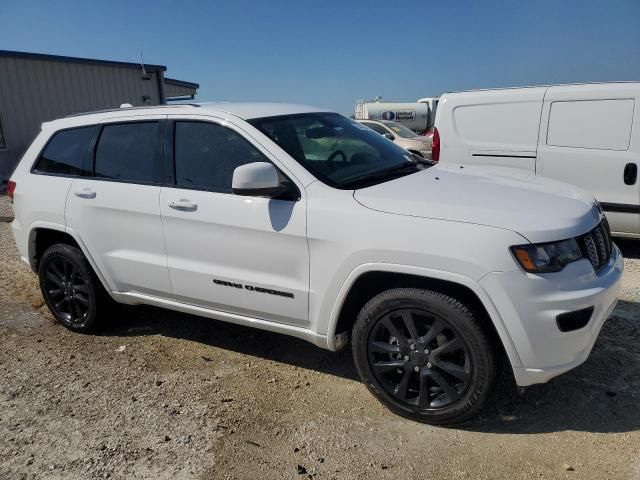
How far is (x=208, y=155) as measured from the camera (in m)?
3.46

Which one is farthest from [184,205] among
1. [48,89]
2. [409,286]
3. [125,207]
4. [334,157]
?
[48,89]

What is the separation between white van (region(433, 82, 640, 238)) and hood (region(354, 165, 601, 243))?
113 inches

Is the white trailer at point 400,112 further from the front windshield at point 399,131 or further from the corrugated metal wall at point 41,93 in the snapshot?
the corrugated metal wall at point 41,93

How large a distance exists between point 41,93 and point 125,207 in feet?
47.3

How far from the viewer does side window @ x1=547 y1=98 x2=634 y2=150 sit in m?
5.56

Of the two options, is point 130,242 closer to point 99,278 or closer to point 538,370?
point 99,278

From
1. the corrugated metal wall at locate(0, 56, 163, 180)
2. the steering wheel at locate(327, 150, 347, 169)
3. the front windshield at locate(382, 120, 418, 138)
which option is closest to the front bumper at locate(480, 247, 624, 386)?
the steering wheel at locate(327, 150, 347, 169)

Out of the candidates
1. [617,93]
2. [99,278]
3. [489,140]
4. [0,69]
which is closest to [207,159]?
[99,278]

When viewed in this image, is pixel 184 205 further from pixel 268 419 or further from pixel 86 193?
pixel 268 419

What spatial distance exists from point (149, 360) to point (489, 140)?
4.62 metres

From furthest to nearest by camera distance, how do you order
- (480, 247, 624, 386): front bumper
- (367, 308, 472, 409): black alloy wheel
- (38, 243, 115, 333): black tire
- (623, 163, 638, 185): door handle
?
(623, 163, 638, 185): door handle → (38, 243, 115, 333): black tire → (367, 308, 472, 409): black alloy wheel → (480, 247, 624, 386): front bumper

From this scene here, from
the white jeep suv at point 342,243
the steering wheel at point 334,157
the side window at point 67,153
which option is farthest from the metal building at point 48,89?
the steering wheel at point 334,157

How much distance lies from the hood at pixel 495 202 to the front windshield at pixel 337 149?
214 millimetres

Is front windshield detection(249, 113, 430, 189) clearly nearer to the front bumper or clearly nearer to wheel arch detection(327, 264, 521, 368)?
wheel arch detection(327, 264, 521, 368)
